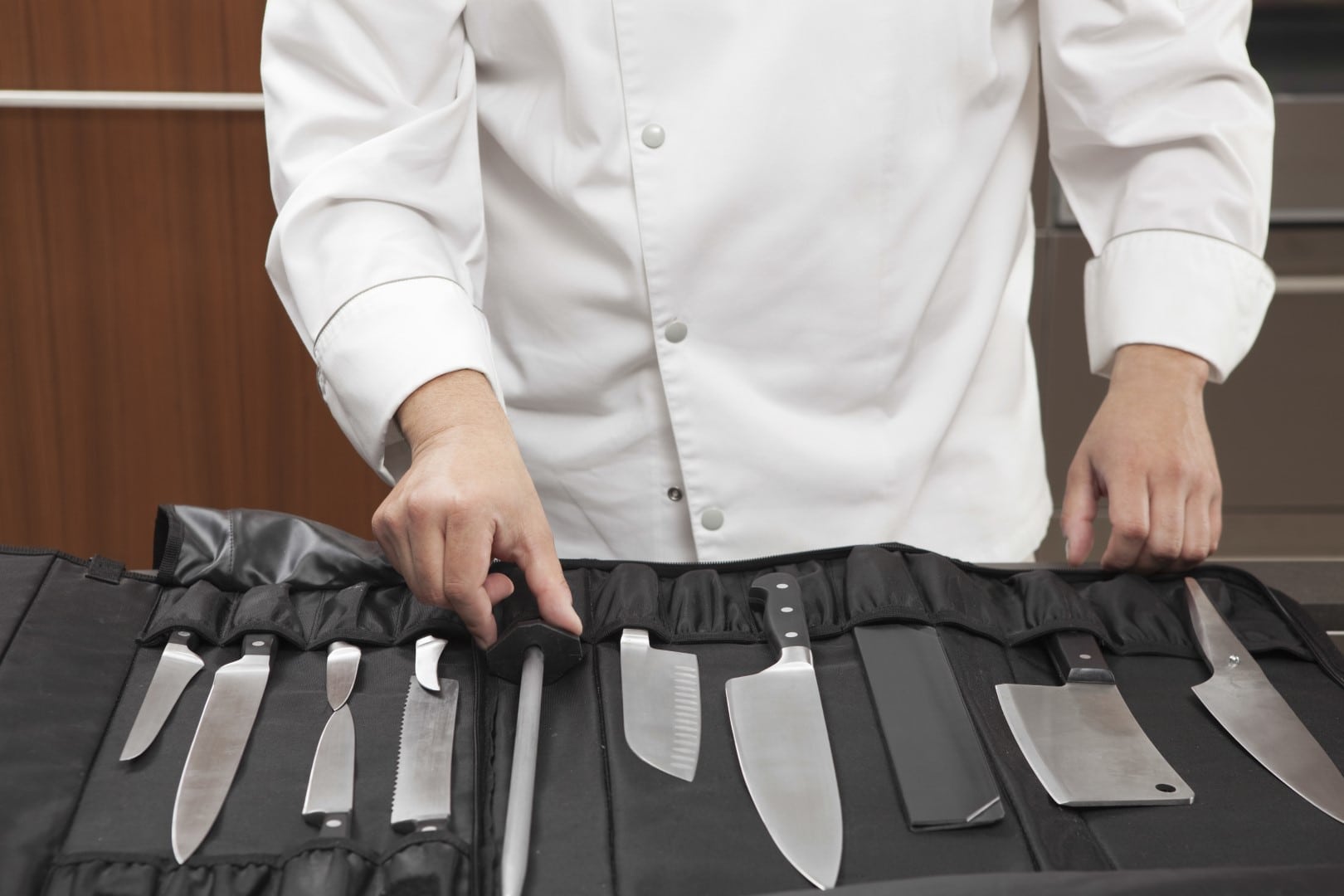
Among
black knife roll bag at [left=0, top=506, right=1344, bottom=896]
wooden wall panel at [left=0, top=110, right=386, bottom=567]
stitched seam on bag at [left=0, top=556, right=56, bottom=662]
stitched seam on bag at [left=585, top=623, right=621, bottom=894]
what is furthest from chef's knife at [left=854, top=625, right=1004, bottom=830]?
wooden wall panel at [left=0, top=110, right=386, bottom=567]

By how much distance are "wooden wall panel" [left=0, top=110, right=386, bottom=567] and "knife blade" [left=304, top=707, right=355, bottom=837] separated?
3.19 feet

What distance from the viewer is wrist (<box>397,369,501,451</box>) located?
1.87ft

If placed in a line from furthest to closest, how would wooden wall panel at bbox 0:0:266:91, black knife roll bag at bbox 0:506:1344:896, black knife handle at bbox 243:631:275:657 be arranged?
wooden wall panel at bbox 0:0:266:91 → black knife handle at bbox 243:631:275:657 → black knife roll bag at bbox 0:506:1344:896

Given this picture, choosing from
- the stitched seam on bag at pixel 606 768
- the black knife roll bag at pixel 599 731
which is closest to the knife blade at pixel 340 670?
the black knife roll bag at pixel 599 731

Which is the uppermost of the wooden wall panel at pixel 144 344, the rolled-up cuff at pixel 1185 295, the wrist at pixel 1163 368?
the rolled-up cuff at pixel 1185 295

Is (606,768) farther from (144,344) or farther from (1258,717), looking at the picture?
(144,344)

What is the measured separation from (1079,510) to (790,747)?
0.28 m

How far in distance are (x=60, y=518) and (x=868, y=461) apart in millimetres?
1118

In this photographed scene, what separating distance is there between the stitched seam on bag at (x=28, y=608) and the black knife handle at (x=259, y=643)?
94 millimetres

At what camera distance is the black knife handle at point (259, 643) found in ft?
1.77

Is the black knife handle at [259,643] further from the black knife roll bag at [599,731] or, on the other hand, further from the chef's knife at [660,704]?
the chef's knife at [660,704]

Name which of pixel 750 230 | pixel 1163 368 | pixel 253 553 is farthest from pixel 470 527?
pixel 1163 368

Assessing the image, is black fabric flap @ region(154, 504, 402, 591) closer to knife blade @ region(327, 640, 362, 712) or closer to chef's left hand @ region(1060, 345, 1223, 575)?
knife blade @ region(327, 640, 362, 712)

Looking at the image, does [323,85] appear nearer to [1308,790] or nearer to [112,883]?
[112,883]
